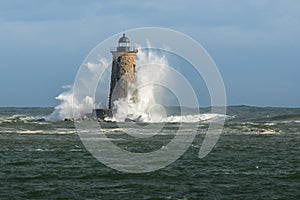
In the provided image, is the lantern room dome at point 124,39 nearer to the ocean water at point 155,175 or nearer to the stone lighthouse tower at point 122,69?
the stone lighthouse tower at point 122,69

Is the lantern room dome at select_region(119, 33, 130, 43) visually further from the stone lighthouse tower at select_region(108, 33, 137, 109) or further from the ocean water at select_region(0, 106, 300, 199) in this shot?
the ocean water at select_region(0, 106, 300, 199)

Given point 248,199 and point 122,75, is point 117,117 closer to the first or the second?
point 122,75

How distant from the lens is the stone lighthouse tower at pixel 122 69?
245ft

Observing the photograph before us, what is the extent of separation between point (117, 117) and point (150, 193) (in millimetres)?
54503

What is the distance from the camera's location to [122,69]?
74938mm

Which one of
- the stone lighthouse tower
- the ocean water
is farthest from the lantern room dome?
the ocean water

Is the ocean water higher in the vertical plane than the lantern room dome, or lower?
lower

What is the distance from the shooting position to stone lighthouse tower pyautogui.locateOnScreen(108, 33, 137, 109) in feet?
245

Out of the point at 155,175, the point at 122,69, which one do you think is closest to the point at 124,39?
the point at 122,69

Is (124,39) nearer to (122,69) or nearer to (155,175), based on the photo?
(122,69)

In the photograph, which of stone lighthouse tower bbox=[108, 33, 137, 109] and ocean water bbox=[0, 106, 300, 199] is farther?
stone lighthouse tower bbox=[108, 33, 137, 109]

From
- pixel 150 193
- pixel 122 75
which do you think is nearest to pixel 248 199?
pixel 150 193

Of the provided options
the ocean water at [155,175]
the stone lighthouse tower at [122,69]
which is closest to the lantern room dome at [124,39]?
the stone lighthouse tower at [122,69]

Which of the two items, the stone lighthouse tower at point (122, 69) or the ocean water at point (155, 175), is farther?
the stone lighthouse tower at point (122, 69)
